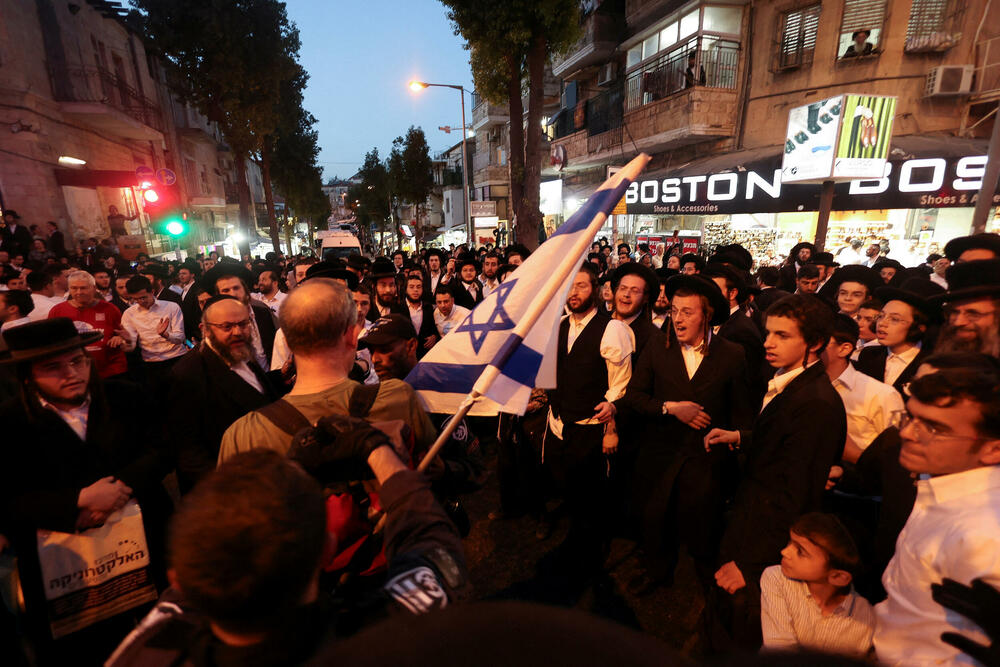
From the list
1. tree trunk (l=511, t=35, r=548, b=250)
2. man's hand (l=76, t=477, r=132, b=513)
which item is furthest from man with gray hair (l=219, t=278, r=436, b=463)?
tree trunk (l=511, t=35, r=548, b=250)

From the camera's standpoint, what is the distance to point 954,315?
10.3 ft

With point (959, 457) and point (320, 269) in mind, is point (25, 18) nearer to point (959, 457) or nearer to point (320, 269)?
point (320, 269)

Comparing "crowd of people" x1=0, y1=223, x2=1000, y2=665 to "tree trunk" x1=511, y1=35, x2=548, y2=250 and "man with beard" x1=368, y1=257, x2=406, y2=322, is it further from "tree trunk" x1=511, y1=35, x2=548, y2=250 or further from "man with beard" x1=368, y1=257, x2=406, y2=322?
"tree trunk" x1=511, y1=35, x2=548, y2=250

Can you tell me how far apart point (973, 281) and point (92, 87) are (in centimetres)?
2178

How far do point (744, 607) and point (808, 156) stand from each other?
36.3ft

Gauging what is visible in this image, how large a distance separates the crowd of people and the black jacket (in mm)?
12

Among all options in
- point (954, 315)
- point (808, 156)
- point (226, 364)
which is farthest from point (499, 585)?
point (808, 156)

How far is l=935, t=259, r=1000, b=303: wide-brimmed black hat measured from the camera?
2.95m

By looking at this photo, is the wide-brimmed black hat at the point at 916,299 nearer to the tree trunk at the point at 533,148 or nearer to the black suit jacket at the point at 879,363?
the black suit jacket at the point at 879,363

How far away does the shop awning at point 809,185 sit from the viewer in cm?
978

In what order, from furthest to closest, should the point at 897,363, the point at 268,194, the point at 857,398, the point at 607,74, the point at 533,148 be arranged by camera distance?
the point at 268,194, the point at 607,74, the point at 533,148, the point at 897,363, the point at 857,398

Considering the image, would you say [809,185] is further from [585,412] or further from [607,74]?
[607,74]

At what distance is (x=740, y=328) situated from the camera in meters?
4.44

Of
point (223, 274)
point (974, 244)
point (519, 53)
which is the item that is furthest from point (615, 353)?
point (519, 53)
